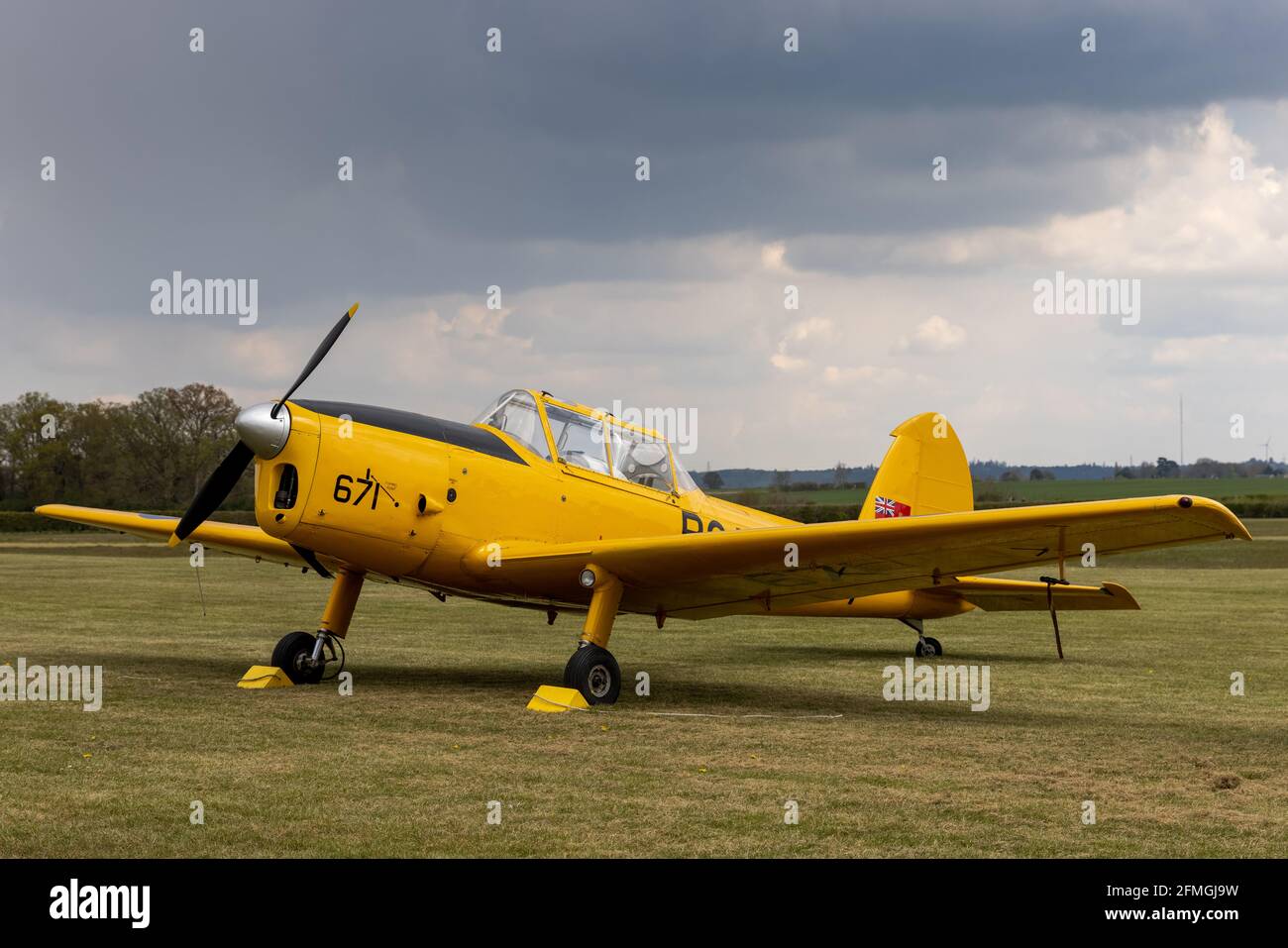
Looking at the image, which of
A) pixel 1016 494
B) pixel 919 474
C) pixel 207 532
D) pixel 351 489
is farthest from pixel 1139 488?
pixel 351 489

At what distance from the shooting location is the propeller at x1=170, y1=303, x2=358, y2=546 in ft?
31.6

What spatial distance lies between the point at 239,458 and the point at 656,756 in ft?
16.5

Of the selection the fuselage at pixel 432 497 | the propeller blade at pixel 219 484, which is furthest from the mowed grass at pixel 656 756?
the propeller blade at pixel 219 484

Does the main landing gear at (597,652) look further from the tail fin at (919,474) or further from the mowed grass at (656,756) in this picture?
the tail fin at (919,474)

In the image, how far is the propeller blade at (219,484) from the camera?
10.8 m

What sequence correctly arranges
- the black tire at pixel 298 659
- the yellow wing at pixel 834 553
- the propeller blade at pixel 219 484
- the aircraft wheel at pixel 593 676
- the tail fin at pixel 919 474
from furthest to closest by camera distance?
the tail fin at pixel 919 474 → the black tire at pixel 298 659 → the propeller blade at pixel 219 484 → the aircraft wheel at pixel 593 676 → the yellow wing at pixel 834 553

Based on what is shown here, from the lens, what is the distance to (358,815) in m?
5.89

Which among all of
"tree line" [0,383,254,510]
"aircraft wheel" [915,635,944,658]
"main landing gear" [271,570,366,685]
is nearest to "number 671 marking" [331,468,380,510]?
"main landing gear" [271,570,366,685]

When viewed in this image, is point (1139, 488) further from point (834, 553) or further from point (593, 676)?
point (593, 676)

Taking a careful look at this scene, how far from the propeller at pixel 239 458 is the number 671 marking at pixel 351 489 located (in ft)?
1.72

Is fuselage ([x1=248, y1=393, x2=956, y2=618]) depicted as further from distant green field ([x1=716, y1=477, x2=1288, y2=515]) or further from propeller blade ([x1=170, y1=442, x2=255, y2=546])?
distant green field ([x1=716, y1=477, x2=1288, y2=515])

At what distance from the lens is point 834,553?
982cm
